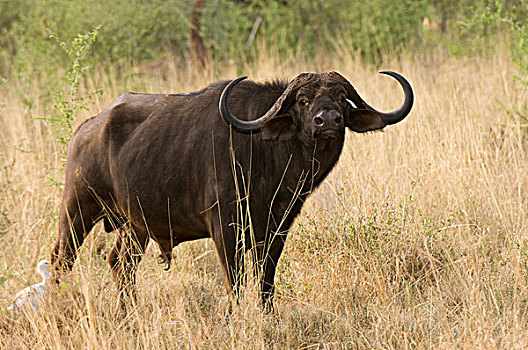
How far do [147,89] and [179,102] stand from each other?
14.5 feet

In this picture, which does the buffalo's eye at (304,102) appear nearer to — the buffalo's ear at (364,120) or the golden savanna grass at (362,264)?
the buffalo's ear at (364,120)

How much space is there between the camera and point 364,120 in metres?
3.90

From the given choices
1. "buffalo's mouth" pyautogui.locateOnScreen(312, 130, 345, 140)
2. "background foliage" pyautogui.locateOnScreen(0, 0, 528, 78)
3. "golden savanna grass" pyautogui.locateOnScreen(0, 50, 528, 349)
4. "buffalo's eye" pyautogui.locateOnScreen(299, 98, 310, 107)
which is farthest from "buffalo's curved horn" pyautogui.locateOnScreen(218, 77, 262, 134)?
"background foliage" pyautogui.locateOnScreen(0, 0, 528, 78)

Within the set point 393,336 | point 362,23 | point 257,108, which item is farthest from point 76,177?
point 362,23

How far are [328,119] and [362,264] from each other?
4.38 feet

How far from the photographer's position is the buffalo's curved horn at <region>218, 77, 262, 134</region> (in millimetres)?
3717

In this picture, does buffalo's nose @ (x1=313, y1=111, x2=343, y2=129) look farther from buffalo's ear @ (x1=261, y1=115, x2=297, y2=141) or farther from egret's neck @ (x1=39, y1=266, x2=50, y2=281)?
egret's neck @ (x1=39, y1=266, x2=50, y2=281)

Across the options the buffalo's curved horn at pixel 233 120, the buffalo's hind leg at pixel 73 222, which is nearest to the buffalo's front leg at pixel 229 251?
the buffalo's curved horn at pixel 233 120

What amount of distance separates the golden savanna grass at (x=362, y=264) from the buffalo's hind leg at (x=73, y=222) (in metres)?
0.15

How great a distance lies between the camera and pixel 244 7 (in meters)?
12.1

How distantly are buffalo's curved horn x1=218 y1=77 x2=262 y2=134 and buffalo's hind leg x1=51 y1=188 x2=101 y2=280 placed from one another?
Answer: 1328 millimetres

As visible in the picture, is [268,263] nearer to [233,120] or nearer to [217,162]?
[217,162]

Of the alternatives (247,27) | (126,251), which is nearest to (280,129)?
(126,251)

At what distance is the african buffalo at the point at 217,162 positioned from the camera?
376 cm
